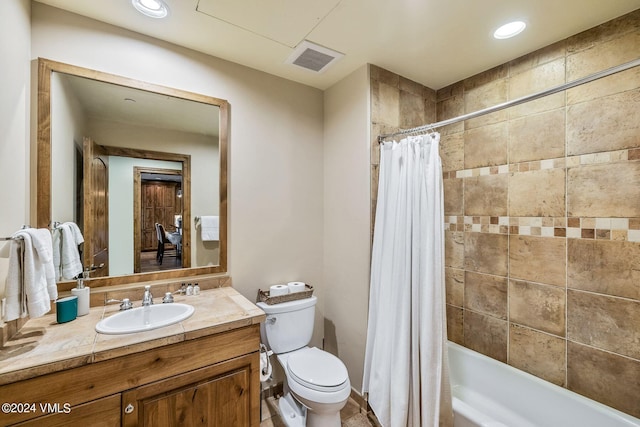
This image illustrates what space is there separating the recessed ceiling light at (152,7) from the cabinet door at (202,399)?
6.06ft

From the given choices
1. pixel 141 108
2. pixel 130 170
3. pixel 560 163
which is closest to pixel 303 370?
pixel 130 170

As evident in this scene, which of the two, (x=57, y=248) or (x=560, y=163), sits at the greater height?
(x=560, y=163)

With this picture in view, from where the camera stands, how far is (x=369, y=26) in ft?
5.29

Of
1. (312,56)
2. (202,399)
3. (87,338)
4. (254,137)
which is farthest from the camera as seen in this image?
(254,137)

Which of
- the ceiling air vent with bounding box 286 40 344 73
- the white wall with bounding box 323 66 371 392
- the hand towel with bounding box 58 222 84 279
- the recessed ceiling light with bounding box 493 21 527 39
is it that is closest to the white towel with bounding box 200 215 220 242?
the hand towel with bounding box 58 222 84 279

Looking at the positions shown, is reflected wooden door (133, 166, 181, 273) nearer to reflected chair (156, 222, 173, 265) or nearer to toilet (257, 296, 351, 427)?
reflected chair (156, 222, 173, 265)

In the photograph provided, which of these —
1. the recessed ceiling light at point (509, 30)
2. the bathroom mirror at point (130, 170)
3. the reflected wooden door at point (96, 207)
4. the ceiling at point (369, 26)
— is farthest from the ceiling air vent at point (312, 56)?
the reflected wooden door at point (96, 207)

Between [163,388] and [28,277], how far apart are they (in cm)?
70

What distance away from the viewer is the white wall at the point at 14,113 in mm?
1153

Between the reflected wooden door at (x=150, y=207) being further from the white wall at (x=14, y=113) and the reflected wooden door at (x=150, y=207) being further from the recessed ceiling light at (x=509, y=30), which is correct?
the recessed ceiling light at (x=509, y=30)

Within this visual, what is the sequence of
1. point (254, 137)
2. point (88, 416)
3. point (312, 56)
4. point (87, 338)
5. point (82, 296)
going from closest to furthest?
point (88, 416)
point (87, 338)
point (82, 296)
point (312, 56)
point (254, 137)

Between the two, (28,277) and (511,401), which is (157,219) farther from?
(511,401)

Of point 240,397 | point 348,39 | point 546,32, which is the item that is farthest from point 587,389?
point 348,39

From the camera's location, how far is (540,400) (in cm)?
167
